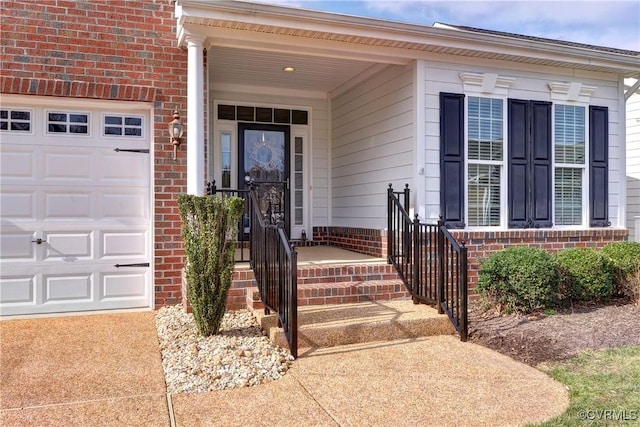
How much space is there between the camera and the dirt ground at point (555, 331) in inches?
172

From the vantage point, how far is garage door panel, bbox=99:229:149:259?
5.64 meters

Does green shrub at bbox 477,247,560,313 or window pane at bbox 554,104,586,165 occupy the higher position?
window pane at bbox 554,104,586,165

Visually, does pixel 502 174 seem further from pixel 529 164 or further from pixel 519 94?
pixel 519 94

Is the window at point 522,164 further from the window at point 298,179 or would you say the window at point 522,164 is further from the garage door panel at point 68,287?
the garage door panel at point 68,287

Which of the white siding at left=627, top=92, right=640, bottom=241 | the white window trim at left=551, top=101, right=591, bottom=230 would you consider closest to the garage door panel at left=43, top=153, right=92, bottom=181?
the white window trim at left=551, top=101, right=591, bottom=230

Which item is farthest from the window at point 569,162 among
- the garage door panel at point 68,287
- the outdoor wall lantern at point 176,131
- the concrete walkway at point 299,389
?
the garage door panel at point 68,287

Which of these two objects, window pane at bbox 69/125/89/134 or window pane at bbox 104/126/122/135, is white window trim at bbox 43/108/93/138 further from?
window pane at bbox 104/126/122/135

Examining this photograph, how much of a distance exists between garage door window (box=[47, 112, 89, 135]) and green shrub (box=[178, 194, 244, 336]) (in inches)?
78.9

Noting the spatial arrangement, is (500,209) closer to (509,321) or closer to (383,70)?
(509,321)

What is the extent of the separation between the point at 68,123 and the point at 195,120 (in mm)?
1507

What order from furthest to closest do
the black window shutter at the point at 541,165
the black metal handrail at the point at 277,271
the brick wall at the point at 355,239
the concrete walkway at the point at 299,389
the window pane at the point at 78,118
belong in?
the black window shutter at the point at 541,165 < the brick wall at the point at 355,239 < the window pane at the point at 78,118 < the black metal handrail at the point at 277,271 < the concrete walkway at the point at 299,389

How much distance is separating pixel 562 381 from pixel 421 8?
781 centimetres

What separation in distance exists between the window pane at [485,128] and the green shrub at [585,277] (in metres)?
1.58

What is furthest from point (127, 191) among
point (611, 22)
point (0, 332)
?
point (611, 22)
